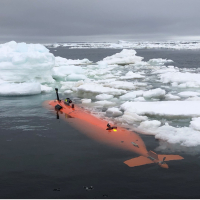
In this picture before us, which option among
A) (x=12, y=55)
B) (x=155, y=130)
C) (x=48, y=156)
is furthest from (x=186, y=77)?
(x=48, y=156)

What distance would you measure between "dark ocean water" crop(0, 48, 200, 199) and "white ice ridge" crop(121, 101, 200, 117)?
2.56 metres

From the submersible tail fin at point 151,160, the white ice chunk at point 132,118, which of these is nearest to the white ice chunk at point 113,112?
the white ice chunk at point 132,118

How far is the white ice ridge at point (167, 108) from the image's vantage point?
11.0 meters

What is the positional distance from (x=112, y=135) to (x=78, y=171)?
9.01 feet

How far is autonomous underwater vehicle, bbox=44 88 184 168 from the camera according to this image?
287 inches

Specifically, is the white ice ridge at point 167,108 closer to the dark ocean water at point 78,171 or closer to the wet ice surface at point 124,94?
the wet ice surface at point 124,94

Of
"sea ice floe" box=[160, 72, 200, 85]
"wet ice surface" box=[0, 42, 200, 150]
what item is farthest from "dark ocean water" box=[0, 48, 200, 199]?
"sea ice floe" box=[160, 72, 200, 85]

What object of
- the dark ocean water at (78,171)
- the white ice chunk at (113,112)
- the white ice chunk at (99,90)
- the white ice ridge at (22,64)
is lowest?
the dark ocean water at (78,171)

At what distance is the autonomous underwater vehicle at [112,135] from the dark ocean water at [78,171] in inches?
10.1

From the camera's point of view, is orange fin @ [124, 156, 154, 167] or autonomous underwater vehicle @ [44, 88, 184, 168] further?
autonomous underwater vehicle @ [44, 88, 184, 168]

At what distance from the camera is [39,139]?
29.7 ft

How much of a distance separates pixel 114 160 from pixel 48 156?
2212 mm

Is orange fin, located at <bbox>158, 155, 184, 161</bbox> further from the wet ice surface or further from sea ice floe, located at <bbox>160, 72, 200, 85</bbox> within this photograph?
sea ice floe, located at <bbox>160, 72, 200, 85</bbox>

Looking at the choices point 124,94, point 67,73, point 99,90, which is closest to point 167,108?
point 124,94
